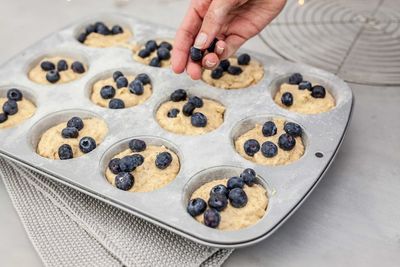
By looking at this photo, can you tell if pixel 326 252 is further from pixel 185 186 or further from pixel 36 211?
pixel 36 211

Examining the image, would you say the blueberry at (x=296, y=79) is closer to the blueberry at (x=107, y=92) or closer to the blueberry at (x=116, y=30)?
the blueberry at (x=107, y=92)

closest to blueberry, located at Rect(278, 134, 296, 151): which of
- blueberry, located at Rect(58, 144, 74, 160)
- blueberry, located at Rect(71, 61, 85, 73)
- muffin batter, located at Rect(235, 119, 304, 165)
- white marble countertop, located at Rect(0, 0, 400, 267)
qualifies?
muffin batter, located at Rect(235, 119, 304, 165)

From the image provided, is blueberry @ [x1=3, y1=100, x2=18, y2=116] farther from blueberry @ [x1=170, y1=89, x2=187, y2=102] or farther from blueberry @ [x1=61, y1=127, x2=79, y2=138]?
blueberry @ [x1=170, y1=89, x2=187, y2=102]

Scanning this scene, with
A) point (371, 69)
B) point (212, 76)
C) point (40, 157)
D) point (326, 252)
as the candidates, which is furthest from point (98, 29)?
point (326, 252)

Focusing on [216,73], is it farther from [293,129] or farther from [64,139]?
[64,139]

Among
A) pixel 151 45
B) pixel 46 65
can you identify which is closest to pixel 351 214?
pixel 151 45

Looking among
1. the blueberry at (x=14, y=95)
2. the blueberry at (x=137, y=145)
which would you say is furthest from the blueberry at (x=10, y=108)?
the blueberry at (x=137, y=145)
